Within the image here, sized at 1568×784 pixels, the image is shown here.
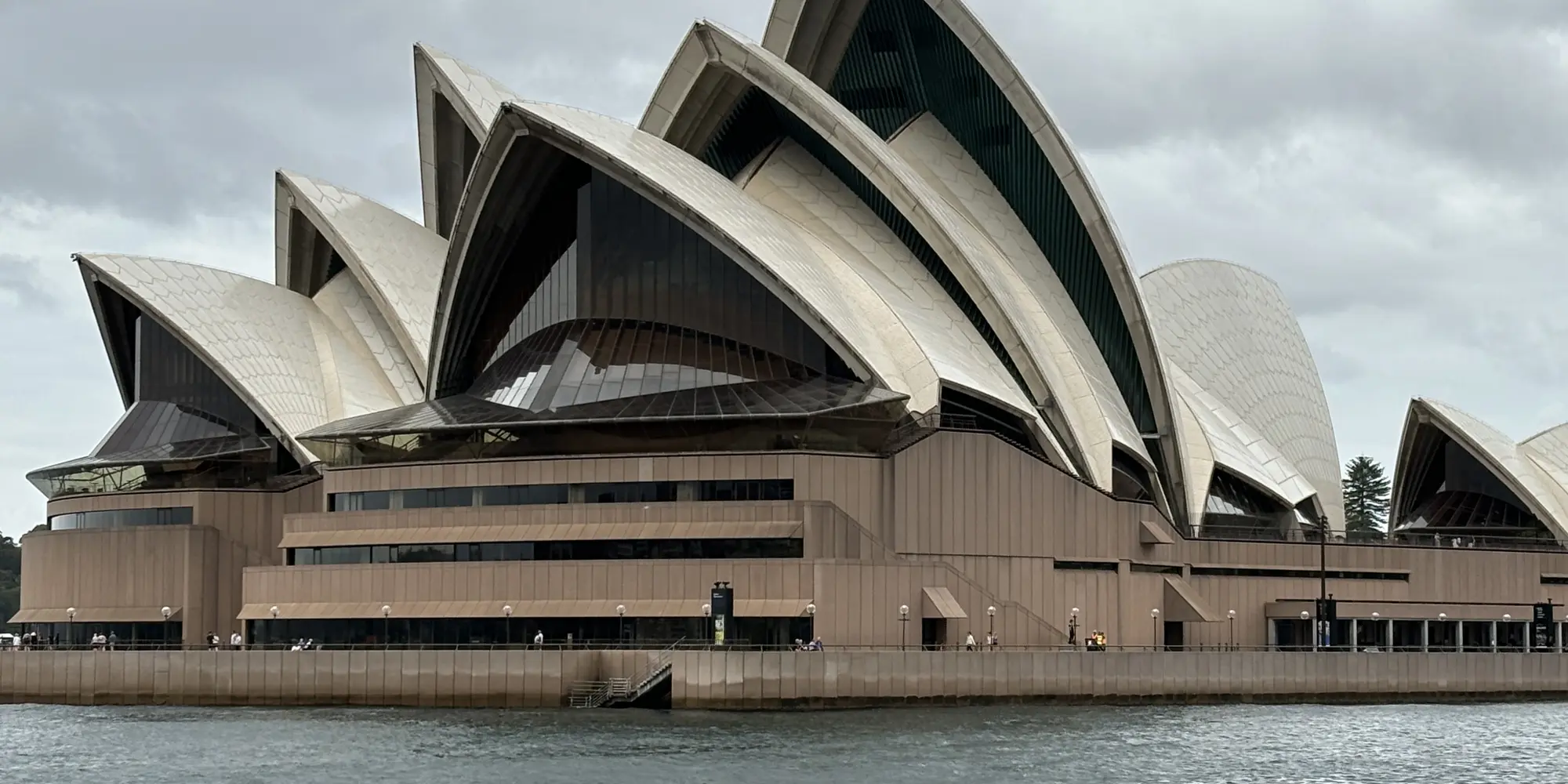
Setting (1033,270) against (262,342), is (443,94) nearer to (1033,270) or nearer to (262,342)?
(262,342)

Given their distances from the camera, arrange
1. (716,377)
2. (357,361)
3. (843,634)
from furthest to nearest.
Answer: (357,361), (716,377), (843,634)

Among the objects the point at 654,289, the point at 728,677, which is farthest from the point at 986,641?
the point at 654,289

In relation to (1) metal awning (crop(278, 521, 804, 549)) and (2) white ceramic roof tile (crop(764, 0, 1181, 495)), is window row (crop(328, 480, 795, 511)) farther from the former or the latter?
(2) white ceramic roof tile (crop(764, 0, 1181, 495))

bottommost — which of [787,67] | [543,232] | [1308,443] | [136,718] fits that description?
[136,718]

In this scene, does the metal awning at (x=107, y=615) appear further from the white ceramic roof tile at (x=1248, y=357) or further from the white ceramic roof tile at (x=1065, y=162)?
the white ceramic roof tile at (x=1248, y=357)

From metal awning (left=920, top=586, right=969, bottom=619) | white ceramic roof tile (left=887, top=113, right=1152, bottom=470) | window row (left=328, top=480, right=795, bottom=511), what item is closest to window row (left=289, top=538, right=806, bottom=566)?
window row (left=328, top=480, right=795, bottom=511)

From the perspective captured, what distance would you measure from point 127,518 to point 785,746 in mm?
34523

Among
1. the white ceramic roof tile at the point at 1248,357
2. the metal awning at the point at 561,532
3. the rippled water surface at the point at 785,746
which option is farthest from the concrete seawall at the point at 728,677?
the white ceramic roof tile at the point at 1248,357

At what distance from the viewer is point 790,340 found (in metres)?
69.6

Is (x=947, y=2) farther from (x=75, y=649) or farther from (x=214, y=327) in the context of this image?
(x=75, y=649)

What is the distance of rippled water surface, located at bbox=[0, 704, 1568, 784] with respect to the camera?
45469 millimetres

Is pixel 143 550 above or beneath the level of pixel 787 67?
beneath

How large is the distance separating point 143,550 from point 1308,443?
142 feet


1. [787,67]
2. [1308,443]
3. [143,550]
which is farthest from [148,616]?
[1308,443]
